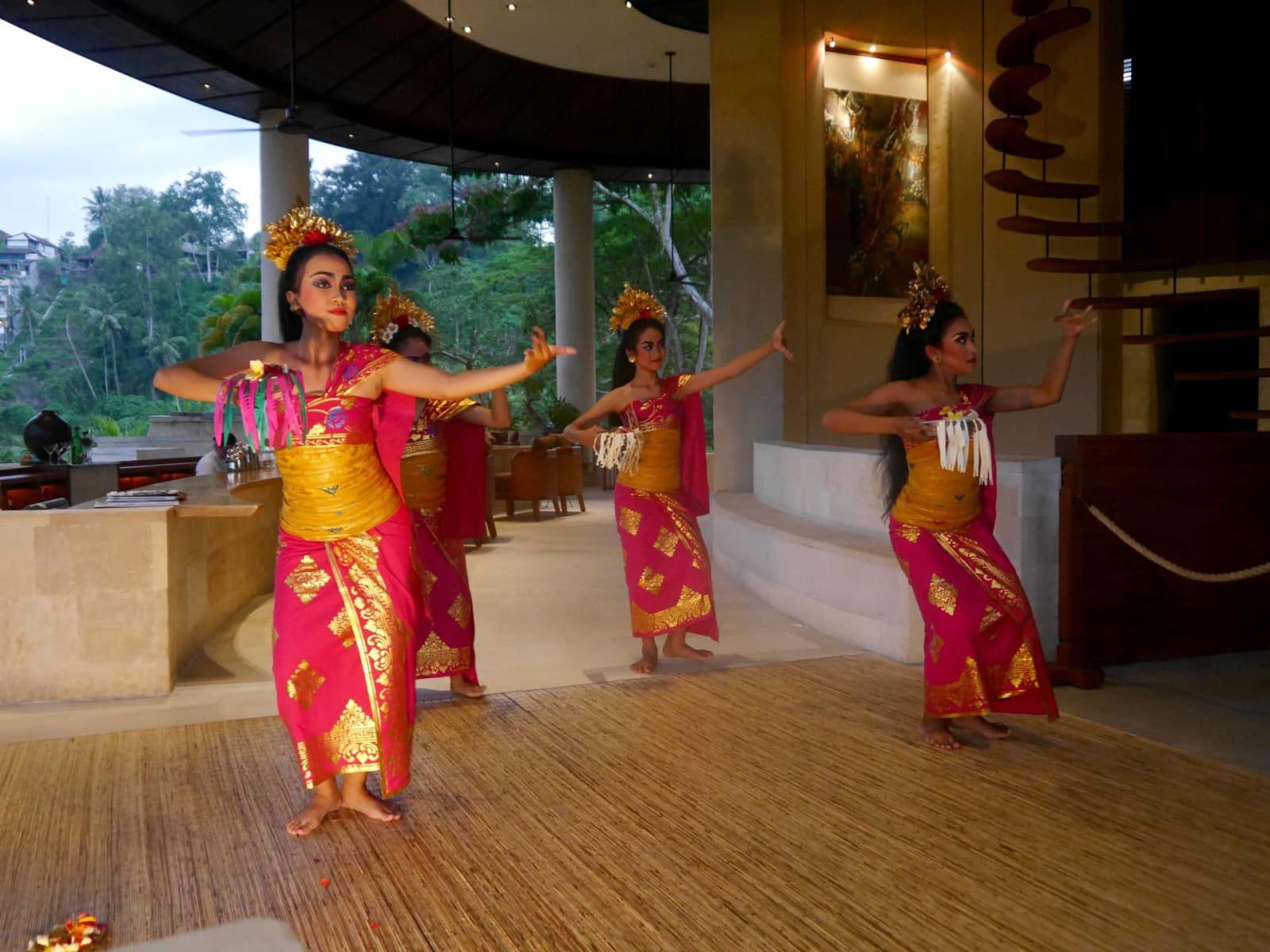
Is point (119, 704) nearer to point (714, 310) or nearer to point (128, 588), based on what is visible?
point (128, 588)

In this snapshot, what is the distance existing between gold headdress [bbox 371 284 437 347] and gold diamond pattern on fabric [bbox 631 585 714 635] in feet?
5.17

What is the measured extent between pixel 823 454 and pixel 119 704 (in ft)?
13.2

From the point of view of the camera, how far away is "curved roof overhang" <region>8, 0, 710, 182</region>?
31.3 feet

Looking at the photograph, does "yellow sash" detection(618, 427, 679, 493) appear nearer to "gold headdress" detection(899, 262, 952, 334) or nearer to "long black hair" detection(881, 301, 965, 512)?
"long black hair" detection(881, 301, 965, 512)

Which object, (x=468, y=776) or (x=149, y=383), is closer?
(x=468, y=776)

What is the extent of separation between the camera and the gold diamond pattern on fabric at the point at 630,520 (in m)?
5.06

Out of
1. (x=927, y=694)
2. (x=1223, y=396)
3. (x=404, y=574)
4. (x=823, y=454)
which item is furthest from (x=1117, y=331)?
(x=404, y=574)

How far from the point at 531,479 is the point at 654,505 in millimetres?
6832

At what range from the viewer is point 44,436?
28.7ft

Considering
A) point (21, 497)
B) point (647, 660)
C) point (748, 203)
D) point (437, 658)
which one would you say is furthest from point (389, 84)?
point (437, 658)

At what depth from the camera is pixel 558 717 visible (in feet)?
13.8

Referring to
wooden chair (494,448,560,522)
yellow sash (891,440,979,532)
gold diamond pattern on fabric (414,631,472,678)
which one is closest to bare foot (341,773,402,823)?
gold diamond pattern on fabric (414,631,472,678)

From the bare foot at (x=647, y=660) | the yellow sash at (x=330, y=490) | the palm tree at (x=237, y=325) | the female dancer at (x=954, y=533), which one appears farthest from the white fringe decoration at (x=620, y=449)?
the palm tree at (x=237, y=325)

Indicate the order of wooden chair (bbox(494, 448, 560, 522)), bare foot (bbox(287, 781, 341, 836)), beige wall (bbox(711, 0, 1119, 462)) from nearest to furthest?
bare foot (bbox(287, 781, 341, 836)) → beige wall (bbox(711, 0, 1119, 462)) → wooden chair (bbox(494, 448, 560, 522))
